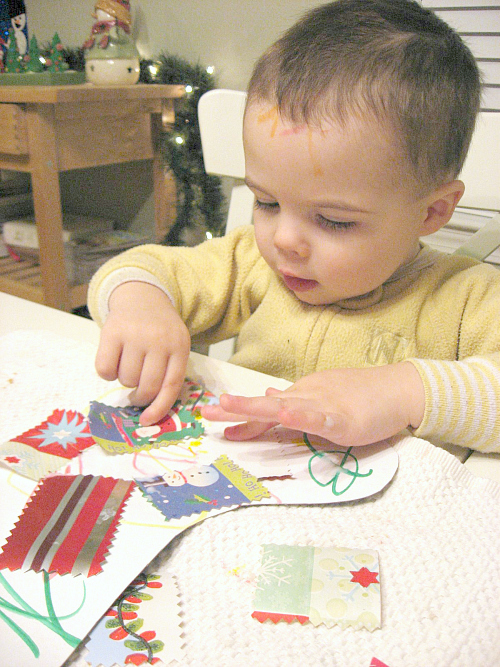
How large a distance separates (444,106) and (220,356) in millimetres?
621

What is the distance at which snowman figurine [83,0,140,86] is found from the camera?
5.22ft

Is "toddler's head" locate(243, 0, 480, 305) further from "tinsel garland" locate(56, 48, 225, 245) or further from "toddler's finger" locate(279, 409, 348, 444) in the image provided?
"tinsel garland" locate(56, 48, 225, 245)

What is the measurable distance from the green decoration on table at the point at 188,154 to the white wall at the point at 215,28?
7 cm

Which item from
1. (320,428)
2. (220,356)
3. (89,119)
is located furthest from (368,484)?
(89,119)

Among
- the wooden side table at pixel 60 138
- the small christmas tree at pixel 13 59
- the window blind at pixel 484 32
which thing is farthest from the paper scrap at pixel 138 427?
the small christmas tree at pixel 13 59

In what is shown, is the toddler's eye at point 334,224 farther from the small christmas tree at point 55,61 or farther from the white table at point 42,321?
the small christmas tree at point 55,61

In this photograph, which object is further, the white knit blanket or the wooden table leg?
the wooden table leg

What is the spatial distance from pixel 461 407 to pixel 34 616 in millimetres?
345

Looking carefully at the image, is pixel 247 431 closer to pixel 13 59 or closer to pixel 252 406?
pixel 252 406

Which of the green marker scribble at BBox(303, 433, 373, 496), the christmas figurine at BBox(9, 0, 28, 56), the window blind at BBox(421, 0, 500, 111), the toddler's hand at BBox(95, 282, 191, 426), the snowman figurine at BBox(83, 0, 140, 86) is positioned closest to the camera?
the green marker scribble at BBox(303, 433, 373, 496)

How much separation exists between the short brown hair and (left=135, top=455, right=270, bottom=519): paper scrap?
0.29 metres

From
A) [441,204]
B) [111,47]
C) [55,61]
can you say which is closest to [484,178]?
[441,204]

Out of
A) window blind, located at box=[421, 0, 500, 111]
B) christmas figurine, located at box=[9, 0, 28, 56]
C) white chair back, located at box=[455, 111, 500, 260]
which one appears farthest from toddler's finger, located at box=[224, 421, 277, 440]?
christmas figurine, located at box=[9, 0, 28, 56]

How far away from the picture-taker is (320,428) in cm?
41
